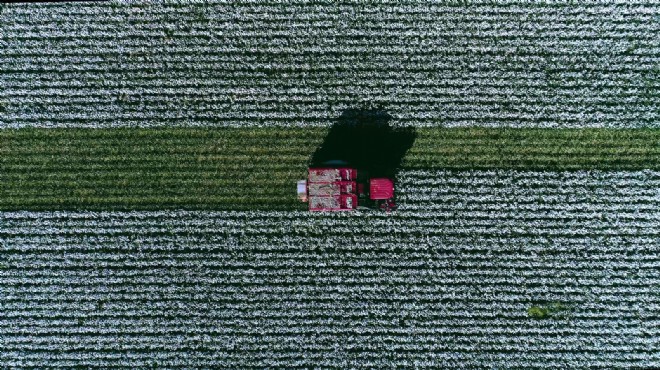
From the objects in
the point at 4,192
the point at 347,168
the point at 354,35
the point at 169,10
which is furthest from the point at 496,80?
the point at 4,192

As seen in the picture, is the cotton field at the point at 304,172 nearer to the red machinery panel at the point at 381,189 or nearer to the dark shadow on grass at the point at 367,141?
the dark shadow on grass at the point at 367,141

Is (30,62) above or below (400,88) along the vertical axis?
above

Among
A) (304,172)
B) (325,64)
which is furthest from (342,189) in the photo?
(325,64)

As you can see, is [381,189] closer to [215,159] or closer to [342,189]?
[342,189]

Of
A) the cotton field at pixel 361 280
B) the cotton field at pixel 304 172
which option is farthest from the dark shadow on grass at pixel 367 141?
the cotton field at pixel 361 280

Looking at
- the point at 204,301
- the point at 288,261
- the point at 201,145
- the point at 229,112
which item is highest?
the point at 229,112

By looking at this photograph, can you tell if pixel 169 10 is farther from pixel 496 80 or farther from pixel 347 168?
pixel 496 80
